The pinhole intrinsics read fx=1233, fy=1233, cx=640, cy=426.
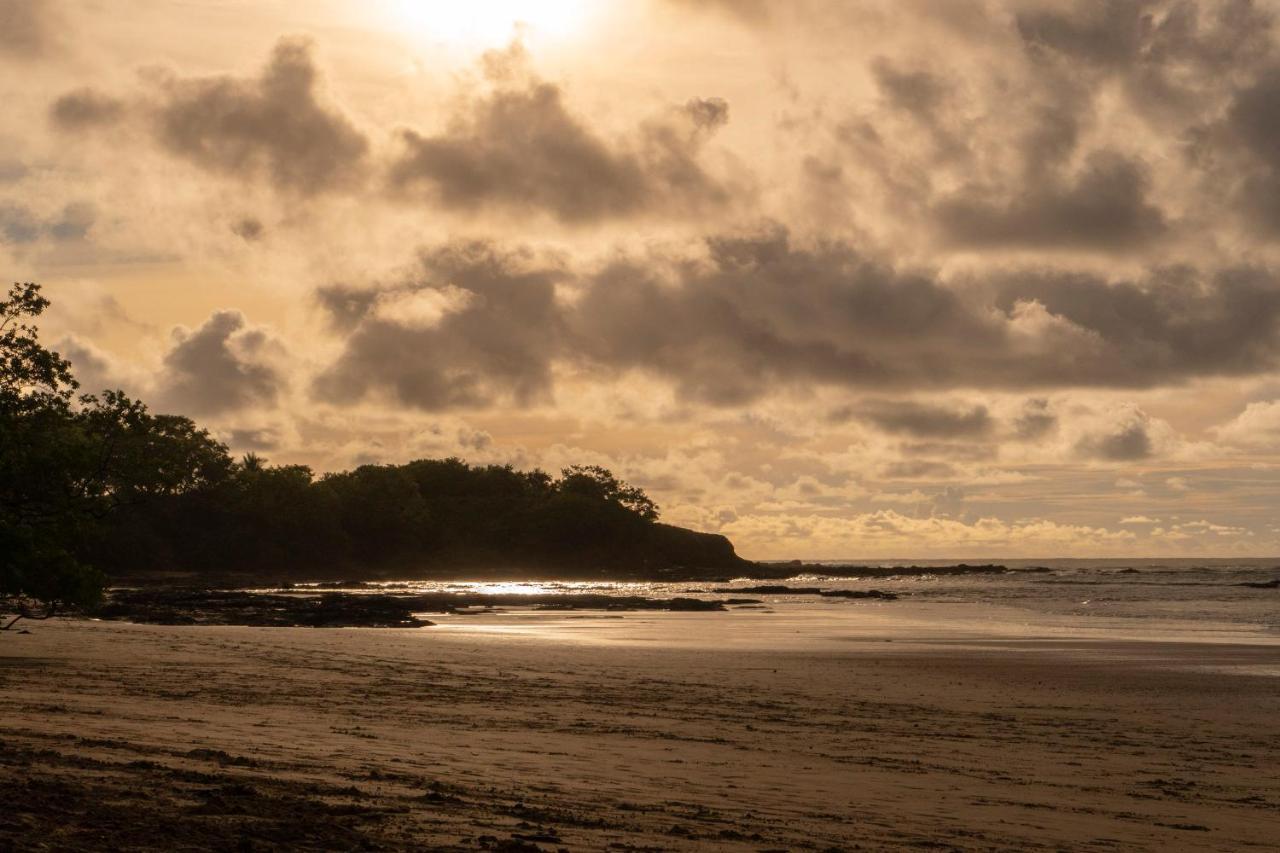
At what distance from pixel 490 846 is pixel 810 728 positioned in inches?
401

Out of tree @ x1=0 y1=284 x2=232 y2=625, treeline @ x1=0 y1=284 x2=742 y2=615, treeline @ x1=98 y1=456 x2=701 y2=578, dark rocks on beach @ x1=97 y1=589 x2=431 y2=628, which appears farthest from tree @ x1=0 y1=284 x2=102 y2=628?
treeline @ x1=98 y1=456 x2=701 y2=578

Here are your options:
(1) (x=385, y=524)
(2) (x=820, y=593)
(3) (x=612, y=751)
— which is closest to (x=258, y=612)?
(3) (x=612, y=751)

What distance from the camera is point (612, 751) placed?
50.9ft

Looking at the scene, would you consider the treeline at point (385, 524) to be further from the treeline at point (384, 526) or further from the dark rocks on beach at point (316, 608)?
the dark rocks on beach at point (316, 608)

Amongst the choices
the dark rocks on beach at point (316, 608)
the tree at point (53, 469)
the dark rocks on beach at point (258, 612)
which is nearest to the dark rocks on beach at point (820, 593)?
the dark rocks on beach at point (316, 608)

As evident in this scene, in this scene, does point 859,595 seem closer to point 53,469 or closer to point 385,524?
point 53,469

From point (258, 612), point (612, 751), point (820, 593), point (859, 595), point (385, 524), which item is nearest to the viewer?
point (612, 751)

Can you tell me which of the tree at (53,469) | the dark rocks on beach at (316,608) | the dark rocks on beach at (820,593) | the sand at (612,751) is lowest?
the dark rocks on beach at (820,593)

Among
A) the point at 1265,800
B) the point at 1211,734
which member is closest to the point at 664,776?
the point at 1265,800

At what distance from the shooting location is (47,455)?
26203 mm

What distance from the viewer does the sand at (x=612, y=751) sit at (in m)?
10.1

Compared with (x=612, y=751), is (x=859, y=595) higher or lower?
lower

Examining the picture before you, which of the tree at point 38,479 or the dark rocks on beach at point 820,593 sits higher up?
the tree at point 38,479

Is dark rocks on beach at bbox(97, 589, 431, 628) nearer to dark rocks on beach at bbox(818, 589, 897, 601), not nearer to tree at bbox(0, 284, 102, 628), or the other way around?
tree at bbox(0, 284, 102, 628)
